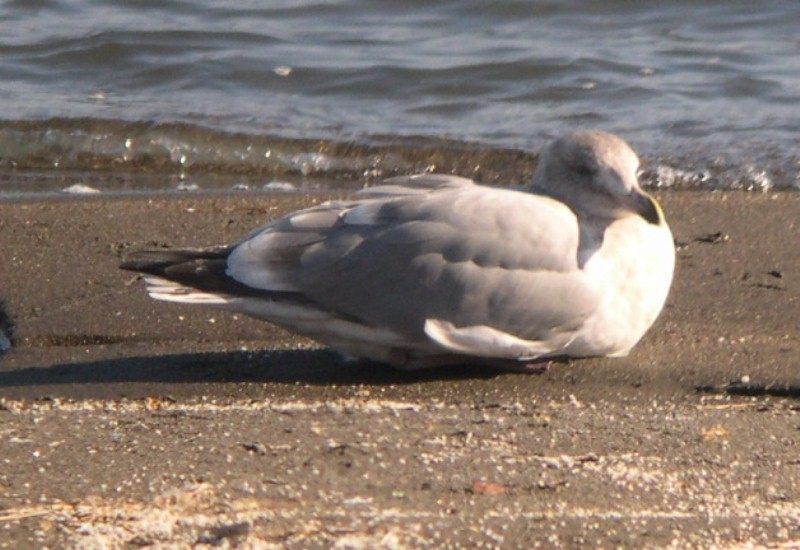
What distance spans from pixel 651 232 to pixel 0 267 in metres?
2.24

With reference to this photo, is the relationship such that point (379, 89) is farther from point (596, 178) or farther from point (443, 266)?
point (443, 266)

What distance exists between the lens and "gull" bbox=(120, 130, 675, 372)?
13.5ft

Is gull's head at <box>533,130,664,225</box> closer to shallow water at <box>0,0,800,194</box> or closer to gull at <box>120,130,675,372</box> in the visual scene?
gull at <box>120,130,675,372</box>

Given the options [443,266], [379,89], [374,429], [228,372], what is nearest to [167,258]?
[228,372]

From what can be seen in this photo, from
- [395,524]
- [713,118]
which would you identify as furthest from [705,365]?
[713,118]

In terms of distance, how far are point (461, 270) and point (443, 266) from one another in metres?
0.05

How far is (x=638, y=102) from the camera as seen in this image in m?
8.70

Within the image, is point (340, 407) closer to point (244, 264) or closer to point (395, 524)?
point (244, 264)

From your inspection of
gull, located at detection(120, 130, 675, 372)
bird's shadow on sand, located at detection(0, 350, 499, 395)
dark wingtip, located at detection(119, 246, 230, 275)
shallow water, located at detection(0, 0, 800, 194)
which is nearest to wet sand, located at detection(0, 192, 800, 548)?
bird's shadow on sand, located at detection(0, 350, 499, 395)

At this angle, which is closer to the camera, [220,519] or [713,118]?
[220,519]

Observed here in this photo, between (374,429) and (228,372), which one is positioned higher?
(374,429)

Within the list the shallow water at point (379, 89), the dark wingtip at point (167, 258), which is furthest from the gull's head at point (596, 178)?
the shallow water at point (379, 89)

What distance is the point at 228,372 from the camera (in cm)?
432

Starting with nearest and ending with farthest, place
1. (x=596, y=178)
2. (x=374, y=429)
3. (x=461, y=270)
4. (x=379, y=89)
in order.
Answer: (x=374, y=429) → (x=461, y=270) → (x=596, y=178) → (x=379, y=89)
